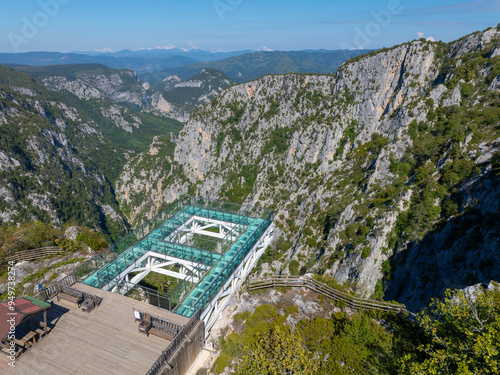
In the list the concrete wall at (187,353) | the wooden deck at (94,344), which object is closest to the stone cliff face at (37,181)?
the wooden deck at (94,344)

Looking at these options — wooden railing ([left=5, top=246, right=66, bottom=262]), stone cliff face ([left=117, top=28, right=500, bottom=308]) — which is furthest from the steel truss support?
wooden railing ([left=5, top=246, right=66, bottom=262])

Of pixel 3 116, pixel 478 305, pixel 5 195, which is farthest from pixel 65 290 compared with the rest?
pixel 3 116

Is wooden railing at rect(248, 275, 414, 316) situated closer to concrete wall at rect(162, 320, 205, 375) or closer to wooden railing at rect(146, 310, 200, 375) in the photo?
concrete wall at rect(162, 320, 205, 375)

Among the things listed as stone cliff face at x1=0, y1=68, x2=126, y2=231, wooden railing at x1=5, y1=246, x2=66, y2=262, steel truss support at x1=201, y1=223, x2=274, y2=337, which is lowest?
stone cliff face at x1=0, y1=68, x2=126, y2=231

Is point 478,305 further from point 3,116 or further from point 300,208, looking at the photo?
point 3,116

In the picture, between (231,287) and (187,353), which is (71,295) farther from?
(231,287)

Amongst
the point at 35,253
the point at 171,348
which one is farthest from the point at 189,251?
the point at 35,253

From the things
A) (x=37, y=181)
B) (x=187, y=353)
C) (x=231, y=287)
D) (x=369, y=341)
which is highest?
(x=369, y=341)
